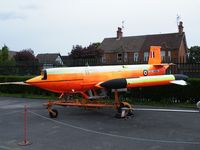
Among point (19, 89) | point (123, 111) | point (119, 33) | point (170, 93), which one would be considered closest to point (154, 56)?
point (170, 93)

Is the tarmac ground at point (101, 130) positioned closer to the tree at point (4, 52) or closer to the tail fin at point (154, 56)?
the tail fin at point (154, 56)

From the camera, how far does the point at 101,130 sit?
1064 centimetres

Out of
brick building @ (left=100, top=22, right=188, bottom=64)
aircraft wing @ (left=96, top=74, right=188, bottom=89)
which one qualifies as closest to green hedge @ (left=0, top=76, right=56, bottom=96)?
aircraft wing @ (left=96, top=74, right=188, bottom=89)

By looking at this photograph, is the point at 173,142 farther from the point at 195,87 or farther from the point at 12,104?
the point at 12,104

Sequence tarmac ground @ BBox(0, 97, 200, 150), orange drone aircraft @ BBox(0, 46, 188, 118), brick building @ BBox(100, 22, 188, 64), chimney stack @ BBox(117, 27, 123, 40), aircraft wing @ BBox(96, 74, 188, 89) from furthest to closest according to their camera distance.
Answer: chimney stack @ BBox(117, 27, 123, 40), brick building @ BBox(100, 22, 188, 64), orange drone aircraft @ BBox(0, 46, 188, 118), aircraft wing @ BBox(96, 74, 188, 89), tarmac ground @ BBox(0, 97, 200, 150)

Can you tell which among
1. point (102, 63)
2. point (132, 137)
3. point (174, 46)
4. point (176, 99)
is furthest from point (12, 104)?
point (174, 46)

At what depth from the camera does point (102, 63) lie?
21047 mm

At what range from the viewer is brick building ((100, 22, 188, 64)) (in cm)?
5672

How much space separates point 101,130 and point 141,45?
2013 inches

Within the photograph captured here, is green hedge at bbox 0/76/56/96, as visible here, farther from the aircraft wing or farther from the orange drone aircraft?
the aircraft wing

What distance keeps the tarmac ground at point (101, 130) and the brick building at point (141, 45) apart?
4189 centimetres

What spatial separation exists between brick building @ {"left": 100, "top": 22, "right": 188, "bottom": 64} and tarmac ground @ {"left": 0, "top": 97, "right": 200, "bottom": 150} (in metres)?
41.9

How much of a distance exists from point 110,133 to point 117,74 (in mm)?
3702

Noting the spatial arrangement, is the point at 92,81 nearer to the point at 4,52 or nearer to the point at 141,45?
the point at 4,52
